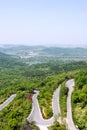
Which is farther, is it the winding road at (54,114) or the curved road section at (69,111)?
the winding road at (54,114)

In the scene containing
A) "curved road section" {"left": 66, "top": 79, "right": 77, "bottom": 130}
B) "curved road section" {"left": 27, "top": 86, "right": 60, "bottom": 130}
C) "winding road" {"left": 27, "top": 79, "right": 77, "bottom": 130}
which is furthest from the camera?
"curved road section" {"left": 27, "top": 86, "right": 60, "bottom": 130}

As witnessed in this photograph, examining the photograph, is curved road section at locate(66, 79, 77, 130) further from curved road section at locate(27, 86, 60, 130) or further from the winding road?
curved road section at locate(27, 86, 60, 130)

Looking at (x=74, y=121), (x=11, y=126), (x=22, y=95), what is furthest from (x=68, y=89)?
(x=11, y=126)

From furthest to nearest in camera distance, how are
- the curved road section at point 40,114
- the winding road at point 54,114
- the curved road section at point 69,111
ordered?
Result: 1. the curved road section at point 40,114
2. the winding road at point 54,114
3. the curved road section at point 69,111

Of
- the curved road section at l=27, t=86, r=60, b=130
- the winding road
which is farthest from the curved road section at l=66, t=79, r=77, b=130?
the curved road section at l=27, t=86, r=60, b=130

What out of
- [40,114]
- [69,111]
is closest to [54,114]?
[40,114]

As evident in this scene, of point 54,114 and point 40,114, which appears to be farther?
point 40,114

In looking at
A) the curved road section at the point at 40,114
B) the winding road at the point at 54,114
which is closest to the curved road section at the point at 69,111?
the winding road at the point at 54,114

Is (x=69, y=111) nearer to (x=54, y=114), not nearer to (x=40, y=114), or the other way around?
(x=54, y=114)

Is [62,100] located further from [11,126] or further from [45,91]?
[11,126]

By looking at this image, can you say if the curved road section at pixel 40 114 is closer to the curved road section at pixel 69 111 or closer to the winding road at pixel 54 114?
the winding road at pixel 54 114

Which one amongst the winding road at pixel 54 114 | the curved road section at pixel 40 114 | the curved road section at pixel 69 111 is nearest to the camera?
the curved road section at pixel 69 111
